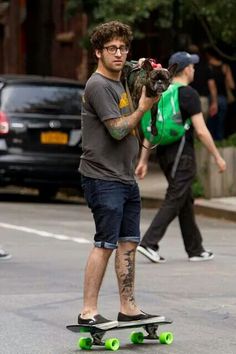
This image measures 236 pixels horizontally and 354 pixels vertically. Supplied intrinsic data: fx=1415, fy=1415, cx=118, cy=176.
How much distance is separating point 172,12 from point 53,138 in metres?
5.03

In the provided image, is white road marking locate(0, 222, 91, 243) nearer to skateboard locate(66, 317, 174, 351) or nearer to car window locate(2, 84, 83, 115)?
car window locate(2, 84, 83, 115)

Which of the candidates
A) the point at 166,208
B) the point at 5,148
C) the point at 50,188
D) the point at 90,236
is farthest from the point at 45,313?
the point at 50,188

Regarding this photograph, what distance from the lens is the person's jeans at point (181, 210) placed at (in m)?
12.6

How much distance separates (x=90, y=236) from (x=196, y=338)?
21.5ft

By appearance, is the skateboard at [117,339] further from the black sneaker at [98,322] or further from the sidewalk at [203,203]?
the sidewalk at [203,203]

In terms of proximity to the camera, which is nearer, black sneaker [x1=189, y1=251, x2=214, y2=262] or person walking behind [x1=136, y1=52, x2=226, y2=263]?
person walking behind [x1=136, y1=52, x2=226, y2=263]

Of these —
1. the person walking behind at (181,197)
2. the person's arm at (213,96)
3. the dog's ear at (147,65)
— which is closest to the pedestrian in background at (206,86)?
the person's arm at (213,96)

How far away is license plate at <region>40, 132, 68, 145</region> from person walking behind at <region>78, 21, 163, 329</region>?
10789 millimetres

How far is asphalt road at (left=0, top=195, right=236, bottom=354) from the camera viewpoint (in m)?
8.41

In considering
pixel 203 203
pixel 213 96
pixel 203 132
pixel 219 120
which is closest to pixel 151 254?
pixel 203 132

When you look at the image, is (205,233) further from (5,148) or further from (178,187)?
(5,148)

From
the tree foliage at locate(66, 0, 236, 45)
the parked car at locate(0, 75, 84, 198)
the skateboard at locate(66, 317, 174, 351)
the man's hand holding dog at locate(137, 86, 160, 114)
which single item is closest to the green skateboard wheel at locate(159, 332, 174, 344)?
the skateboard at locate(66, 317, 174, 351)

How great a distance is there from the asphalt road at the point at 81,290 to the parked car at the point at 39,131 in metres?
2.66

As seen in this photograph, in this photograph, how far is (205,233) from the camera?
15.6m
